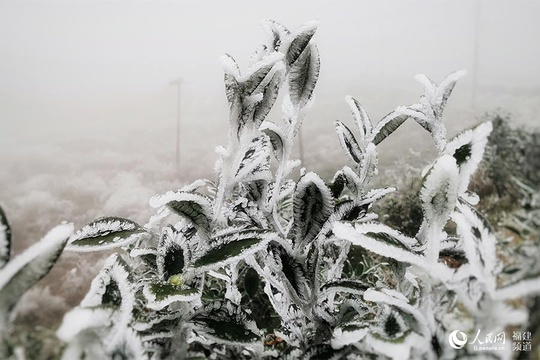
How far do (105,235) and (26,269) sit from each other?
155mm

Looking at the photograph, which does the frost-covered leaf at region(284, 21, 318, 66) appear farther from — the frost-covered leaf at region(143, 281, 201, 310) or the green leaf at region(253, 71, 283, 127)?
the frost-covered leaf at region(143, 281, 201, 310)

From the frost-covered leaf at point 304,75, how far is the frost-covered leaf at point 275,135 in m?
0.04

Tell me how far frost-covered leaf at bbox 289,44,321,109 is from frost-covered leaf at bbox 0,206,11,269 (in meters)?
0.30

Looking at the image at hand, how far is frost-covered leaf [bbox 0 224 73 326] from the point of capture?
0.32 metres

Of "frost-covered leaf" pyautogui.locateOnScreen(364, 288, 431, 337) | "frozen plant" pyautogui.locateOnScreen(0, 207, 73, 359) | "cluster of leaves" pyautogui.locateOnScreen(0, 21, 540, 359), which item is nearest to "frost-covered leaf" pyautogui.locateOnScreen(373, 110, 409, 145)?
"cluster of leaves" pyautogui.locateOnScreen(0, 21, 540, 359)

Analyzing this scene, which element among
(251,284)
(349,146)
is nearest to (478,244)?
(349,146)

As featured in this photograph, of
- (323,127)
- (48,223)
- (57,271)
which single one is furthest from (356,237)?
(323,127)

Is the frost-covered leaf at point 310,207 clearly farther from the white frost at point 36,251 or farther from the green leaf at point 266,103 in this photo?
the white frost at point 36,251

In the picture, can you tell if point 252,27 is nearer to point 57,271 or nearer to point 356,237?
point 57,271

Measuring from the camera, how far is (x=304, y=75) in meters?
0.51

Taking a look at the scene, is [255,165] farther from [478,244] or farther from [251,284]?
[251,284]

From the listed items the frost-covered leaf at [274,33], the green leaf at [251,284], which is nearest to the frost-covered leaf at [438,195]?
the frost-covered leaf at [274,33]

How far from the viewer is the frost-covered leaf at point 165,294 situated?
365mm

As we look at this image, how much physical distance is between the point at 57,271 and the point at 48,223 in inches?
16.1
